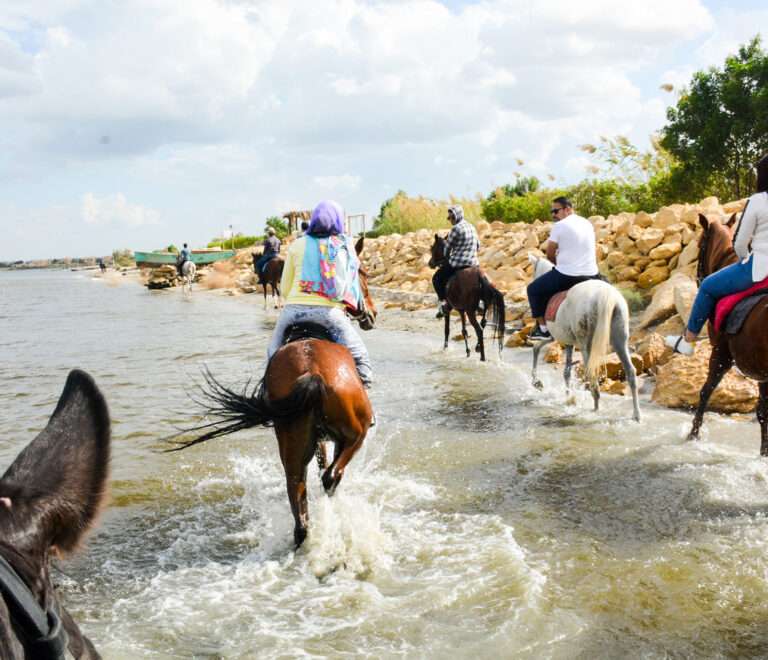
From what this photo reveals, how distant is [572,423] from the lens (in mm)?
7527

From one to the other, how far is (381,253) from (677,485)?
24.0m

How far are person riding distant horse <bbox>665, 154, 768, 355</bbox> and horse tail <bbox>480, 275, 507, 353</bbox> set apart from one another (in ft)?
17.1

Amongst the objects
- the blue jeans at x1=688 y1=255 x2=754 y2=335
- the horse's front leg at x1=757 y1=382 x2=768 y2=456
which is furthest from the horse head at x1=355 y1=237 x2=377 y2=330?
the horse's front leg at x1=757 y1=382 x2=768 y2=456

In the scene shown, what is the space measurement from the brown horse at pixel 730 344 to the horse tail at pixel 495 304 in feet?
14.9

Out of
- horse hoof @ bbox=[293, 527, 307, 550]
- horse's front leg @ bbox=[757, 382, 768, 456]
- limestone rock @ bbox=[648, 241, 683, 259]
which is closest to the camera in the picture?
horse hoof @ bbox=[293, 527, 307, 550]

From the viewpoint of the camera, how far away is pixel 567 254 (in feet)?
26.3

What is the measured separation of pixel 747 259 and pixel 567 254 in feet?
9.17

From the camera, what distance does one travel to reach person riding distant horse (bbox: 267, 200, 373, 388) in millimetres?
4918

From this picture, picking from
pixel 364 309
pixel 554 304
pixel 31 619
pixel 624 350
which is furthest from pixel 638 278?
pixel 31 619

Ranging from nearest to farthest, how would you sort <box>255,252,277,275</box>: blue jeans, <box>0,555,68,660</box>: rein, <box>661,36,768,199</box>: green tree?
<box>0,555,68,660</box>: rein
<box>661,36,768,199</box>: green tree
<box>255,252,277,275</box>: blue jeans

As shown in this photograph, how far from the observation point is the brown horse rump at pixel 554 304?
8.10m

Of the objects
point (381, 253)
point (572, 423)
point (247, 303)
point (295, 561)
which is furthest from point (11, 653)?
point (381, 253)

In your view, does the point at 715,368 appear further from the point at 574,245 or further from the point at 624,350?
the point at 574,245

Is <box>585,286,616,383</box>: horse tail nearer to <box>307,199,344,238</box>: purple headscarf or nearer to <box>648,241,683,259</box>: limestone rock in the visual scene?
<box>307,199,344,238</box>: purple headscarf
